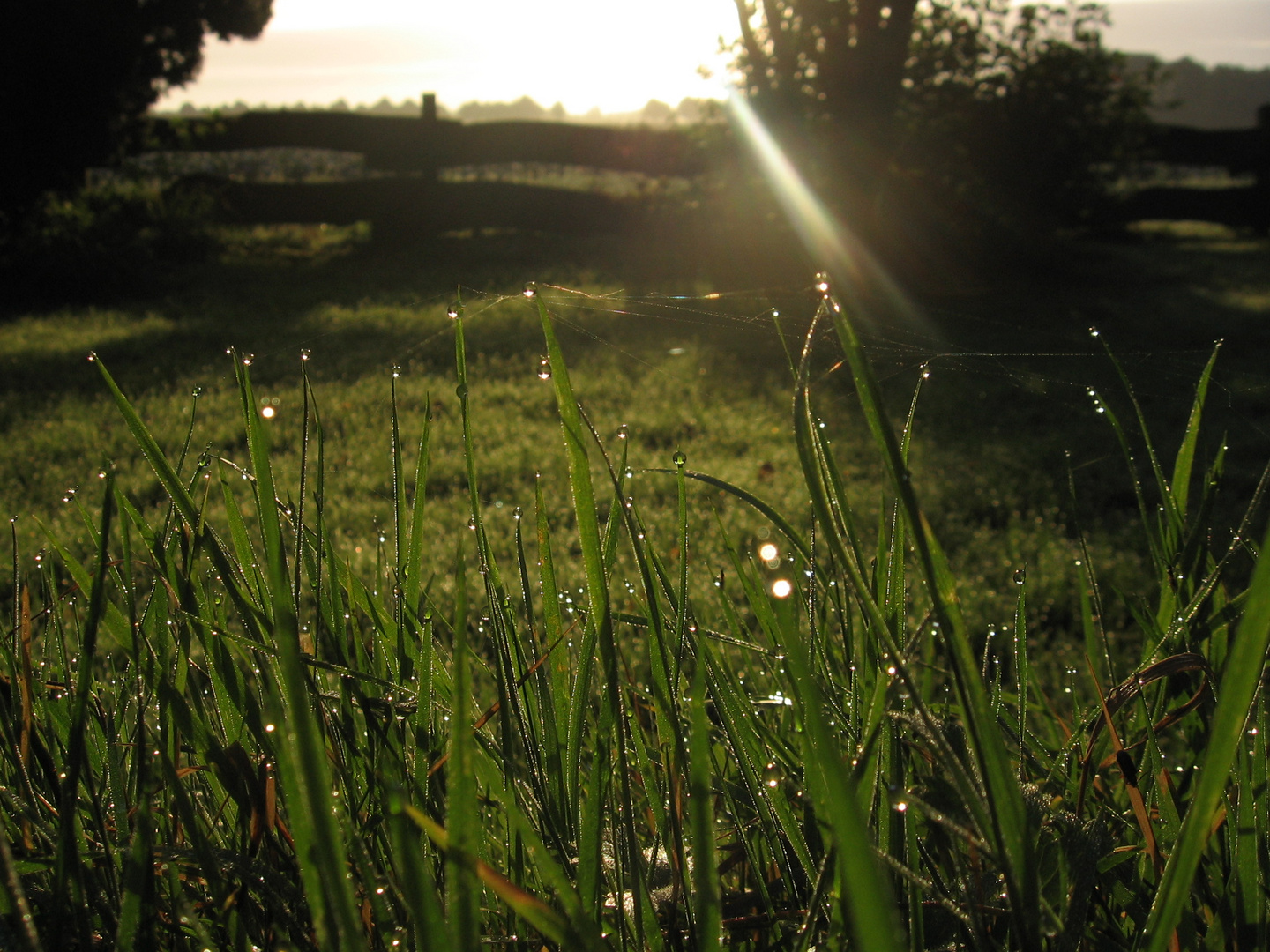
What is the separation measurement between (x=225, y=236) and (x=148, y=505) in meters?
7.86

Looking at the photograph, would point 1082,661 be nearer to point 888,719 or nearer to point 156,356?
point 888,719

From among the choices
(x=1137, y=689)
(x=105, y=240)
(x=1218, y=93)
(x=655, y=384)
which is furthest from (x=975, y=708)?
(x=1218, y=93)

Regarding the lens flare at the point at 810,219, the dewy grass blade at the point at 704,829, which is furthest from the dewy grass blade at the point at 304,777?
the lens flare at the point at 810,219

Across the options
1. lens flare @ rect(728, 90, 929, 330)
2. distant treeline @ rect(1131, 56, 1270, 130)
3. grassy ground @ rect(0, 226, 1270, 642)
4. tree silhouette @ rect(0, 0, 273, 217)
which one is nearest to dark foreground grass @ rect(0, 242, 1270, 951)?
grassy ground @ rect(0, 226, 1270, 642)

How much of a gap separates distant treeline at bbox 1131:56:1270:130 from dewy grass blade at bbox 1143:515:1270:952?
213 ft

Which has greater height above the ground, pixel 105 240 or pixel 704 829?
pixel 105 240

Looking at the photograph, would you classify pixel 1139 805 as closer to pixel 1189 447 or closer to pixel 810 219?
pixel 1189 447

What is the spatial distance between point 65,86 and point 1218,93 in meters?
75.1

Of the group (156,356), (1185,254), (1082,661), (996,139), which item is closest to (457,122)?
(996,139)

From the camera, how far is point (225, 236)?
33.0 feet

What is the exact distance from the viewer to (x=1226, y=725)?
375 mm

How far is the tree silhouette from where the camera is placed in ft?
27.1

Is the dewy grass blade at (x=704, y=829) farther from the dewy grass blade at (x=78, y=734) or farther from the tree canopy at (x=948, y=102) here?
the tree canopy at (x=948, y=102)

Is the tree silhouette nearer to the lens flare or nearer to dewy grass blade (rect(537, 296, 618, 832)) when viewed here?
the lens flare
